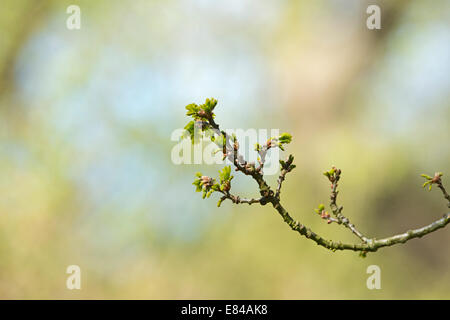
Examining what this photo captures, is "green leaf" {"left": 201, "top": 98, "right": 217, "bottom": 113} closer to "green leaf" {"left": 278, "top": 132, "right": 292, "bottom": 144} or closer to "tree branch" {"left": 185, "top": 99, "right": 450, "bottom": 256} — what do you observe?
"tree branch" {"left": 185, "top": 99, "right": 450, "bottom": 256}

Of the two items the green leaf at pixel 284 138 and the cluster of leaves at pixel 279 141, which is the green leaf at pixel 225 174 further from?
the green leaf at pixel 284 138

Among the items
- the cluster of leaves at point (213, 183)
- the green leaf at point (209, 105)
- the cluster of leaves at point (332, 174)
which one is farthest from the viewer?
the cluster of leaves at point (332, 174)

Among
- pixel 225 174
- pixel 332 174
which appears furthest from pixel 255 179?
pixel 332 174

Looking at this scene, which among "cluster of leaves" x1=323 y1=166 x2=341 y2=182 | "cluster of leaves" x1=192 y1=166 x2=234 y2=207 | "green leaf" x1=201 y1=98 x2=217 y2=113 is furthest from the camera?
"cluster of leaves" x1=323 y1=166 x2=341 y2=182

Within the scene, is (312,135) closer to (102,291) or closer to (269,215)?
(269,215)

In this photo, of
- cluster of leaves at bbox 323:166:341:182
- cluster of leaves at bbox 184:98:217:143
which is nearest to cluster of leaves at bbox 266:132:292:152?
cluster of leaves at bbox 184:98:217:143

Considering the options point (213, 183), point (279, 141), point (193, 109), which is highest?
point (193, 109)

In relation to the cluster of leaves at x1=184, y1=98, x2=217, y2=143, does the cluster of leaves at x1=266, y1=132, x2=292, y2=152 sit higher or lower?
lower

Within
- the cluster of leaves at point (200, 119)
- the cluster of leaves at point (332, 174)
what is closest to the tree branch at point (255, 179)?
the cluster of leaves at point (200, 119)

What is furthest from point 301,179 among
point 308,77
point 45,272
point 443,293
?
point 45,272

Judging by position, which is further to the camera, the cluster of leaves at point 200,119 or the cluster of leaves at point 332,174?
the cluster of leaves at point 332,174

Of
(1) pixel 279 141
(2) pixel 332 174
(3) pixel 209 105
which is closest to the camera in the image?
(3) pixel 209 105

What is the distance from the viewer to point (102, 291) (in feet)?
Answer: 31.3

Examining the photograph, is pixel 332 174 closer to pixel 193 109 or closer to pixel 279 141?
pixel 279 141
